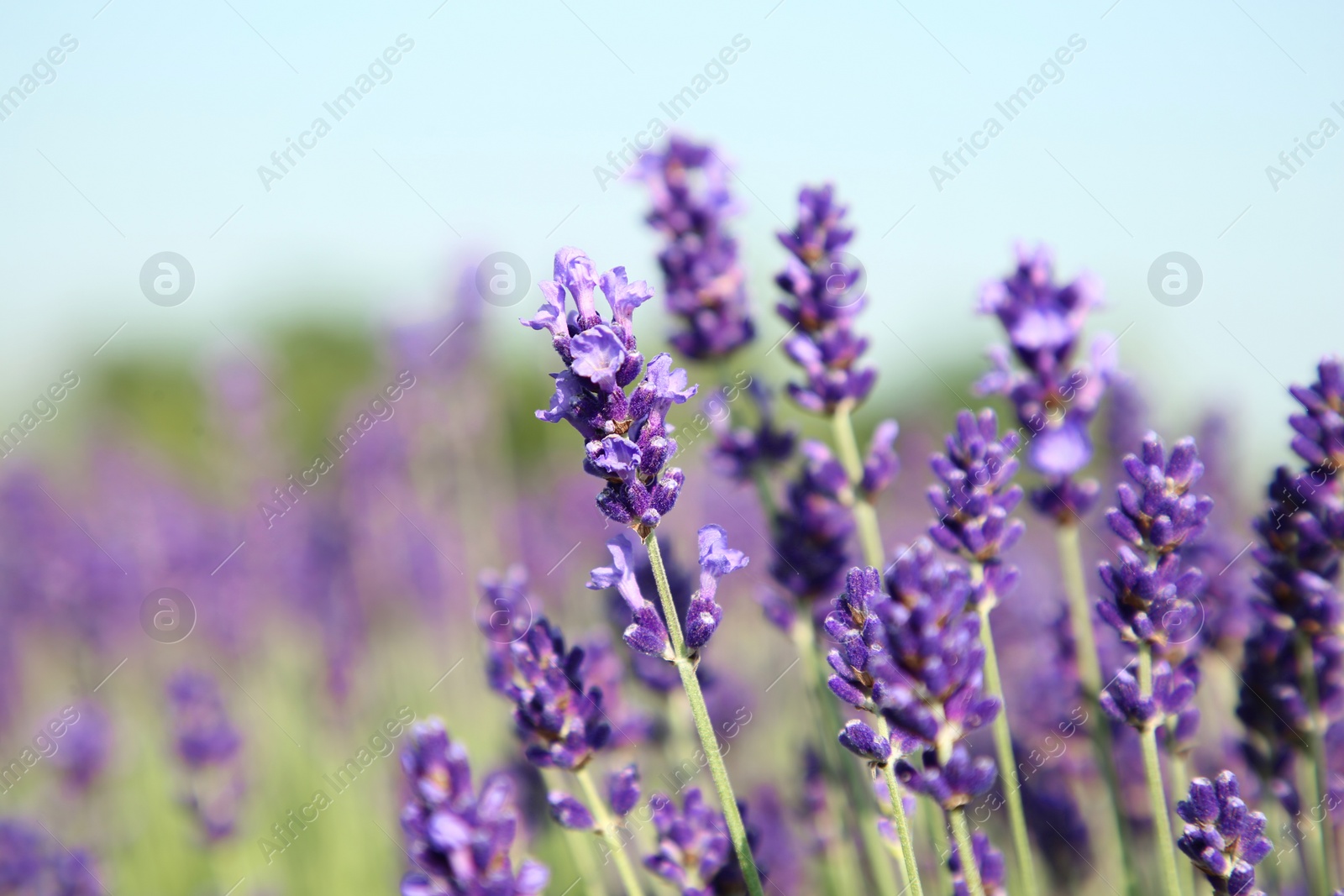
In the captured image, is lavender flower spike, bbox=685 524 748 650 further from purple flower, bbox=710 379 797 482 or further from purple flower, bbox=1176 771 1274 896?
purple flower, bbox=710 379 797 482

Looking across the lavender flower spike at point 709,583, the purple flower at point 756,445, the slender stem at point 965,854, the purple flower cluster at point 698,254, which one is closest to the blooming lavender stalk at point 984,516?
the slender stem at point 965,854

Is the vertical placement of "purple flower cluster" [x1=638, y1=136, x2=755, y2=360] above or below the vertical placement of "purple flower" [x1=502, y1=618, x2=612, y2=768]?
above

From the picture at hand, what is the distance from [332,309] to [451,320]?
14315mm

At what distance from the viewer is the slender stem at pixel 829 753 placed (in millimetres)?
2090

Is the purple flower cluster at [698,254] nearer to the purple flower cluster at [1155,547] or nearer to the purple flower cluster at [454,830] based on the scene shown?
the purple flower cluster at [1155,547]

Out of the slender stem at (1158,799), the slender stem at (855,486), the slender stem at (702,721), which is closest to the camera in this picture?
the slender stem at (702,721)

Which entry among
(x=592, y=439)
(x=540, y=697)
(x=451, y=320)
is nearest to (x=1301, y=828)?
(x=540, y=697)

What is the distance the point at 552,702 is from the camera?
158 centimetres

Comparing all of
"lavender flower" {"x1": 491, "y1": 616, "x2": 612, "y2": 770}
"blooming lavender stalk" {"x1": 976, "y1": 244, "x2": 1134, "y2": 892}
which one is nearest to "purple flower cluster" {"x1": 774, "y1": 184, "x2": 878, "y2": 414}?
"blooming lavender stalk" {"x1": 976, "y1": 244, "x2": 1134, "y2": 892}

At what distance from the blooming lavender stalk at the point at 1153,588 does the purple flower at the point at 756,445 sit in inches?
36.7

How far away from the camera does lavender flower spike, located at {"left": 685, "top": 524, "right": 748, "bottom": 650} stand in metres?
1.34

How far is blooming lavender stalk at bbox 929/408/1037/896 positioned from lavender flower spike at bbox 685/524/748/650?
0.41 metres

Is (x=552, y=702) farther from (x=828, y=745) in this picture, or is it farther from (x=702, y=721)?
(x=828, y=745)

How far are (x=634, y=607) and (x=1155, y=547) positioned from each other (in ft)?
2.67
